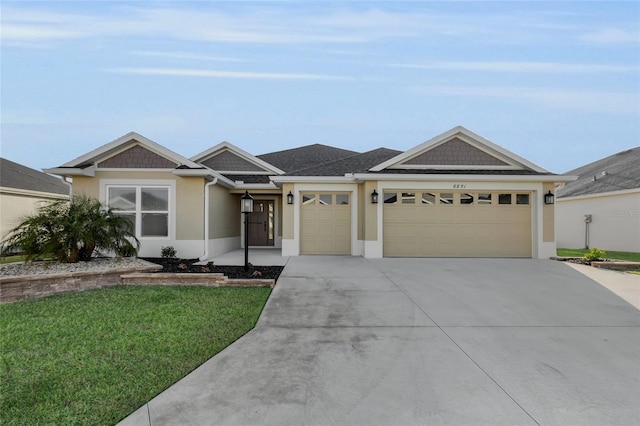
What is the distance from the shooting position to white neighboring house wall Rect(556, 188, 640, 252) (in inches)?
554

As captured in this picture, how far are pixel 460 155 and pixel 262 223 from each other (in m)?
8.94

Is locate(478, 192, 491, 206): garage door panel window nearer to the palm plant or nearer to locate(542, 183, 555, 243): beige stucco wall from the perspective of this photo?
locate(542, 183, 555, 243): beige stucco wall

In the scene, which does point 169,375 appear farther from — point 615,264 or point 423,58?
point 423,58

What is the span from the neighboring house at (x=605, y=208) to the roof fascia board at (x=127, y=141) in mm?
18607

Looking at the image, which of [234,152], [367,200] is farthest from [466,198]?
[234,152]

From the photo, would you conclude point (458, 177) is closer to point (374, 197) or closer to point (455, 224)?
point (455, 224)

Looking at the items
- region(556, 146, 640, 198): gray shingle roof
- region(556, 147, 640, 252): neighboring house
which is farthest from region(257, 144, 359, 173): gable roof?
region(556, 146, 640, 198): gray shingle roof

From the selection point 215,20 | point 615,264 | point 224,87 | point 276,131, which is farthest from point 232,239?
point 276,131

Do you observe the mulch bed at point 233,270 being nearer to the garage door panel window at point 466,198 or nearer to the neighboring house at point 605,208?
the garage door panel window at point 466,198

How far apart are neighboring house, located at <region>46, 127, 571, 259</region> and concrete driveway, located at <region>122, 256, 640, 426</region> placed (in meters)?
4.71

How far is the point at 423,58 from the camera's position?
14328 millimetres

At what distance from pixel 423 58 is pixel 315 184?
8.38 m

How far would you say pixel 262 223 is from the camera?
1472 centimetres

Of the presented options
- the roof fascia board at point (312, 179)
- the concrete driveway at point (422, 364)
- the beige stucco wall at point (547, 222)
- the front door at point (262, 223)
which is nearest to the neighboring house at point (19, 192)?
the front door at point (262, 223)
